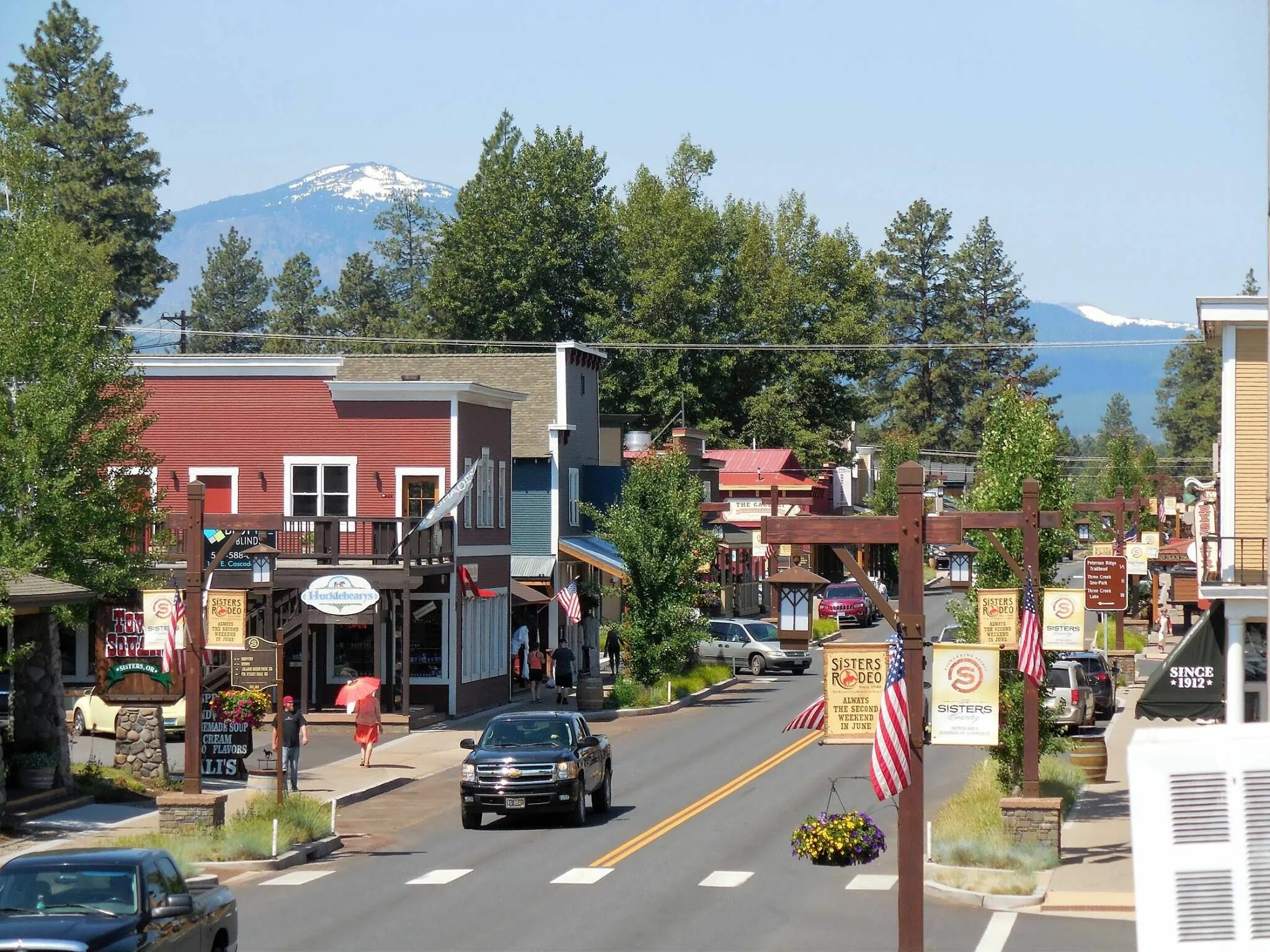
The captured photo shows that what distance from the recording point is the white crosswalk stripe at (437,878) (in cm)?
2145

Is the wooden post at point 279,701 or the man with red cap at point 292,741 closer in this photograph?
the wooden post at point 279,701

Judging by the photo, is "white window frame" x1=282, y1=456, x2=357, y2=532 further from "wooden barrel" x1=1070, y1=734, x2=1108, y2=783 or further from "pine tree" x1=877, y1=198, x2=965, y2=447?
"pine tree" x1=877, y1=198, x2=965, y2=447

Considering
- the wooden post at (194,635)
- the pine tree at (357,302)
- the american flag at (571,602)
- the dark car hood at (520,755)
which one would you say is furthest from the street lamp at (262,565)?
the pine tree at (357,302)

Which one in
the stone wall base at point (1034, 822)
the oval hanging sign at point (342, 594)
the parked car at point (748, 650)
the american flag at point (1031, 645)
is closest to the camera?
the stone wall base at point (1034, 822)

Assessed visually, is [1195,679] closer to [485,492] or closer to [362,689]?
[362,689]

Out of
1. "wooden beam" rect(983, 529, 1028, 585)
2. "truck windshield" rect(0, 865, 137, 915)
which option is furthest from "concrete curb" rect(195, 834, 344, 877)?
"wooden beam" rect(983, 529, 1028, 585)

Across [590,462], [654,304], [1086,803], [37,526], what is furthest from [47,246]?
[654,304]

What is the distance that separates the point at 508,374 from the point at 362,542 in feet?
42.3

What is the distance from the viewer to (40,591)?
2573 centimetres

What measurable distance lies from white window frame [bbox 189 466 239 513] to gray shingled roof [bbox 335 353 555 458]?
A: 29.2ft

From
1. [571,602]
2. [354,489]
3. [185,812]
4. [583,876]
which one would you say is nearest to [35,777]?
[185,812]

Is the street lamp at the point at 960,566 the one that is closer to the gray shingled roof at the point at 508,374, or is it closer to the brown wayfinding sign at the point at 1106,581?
the brown wayfinding sign at the point at 1106,581

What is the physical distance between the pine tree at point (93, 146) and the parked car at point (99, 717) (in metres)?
52.8

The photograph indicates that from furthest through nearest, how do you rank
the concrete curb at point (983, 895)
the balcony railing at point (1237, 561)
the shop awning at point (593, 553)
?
1. the shop awning at point (593, 553)
2. the balcony railing at point (1237, 561)
3. the concrete curb at point (983, 895)
